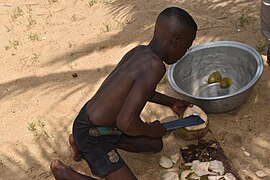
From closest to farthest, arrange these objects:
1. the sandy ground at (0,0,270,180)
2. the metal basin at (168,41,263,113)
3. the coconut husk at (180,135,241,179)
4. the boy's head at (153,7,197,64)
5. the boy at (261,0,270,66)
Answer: the boy's head at (153,7,197,64)
the coconut husk at (180,135,241,179)
the sandy ground at (0,0,270,180)
the metal basin at (168,41,263,113)
the boy at (261,0,270,66)

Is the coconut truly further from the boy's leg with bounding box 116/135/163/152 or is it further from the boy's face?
the boy's face

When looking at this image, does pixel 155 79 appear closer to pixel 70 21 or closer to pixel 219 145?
pixel 219 145

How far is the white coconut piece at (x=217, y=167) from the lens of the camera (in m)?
2.47

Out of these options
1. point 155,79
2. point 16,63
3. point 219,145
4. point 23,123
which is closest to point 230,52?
point 219,145

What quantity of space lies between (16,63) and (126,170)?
76.4 inches

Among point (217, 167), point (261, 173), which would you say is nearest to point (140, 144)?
point (217, 167)

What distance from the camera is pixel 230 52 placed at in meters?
3.00

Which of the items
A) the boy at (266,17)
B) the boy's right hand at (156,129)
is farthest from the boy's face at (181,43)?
the boy at (266,17)

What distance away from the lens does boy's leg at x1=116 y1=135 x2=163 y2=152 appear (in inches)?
103

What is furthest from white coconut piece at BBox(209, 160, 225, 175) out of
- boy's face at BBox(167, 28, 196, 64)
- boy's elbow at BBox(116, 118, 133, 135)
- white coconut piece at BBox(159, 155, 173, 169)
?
boy's face at BBox(167, 28, 196, 64)

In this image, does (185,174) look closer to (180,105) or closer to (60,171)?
(180,105)

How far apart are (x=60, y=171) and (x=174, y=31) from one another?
104cm

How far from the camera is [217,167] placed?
8.17 ft

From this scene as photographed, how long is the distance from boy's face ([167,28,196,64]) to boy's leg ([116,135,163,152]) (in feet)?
2.11
